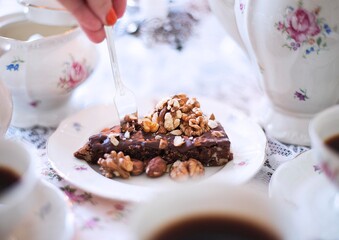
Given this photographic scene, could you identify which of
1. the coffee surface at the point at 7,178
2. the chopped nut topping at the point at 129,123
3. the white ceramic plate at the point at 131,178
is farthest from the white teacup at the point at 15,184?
the chopped nut topping at the point at 129,123

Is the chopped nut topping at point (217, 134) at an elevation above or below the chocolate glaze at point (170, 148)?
above

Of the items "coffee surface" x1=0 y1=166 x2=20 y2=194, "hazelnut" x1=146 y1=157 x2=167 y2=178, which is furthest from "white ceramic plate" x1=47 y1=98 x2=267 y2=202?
"coffee surface" x1=0 y1=166 x2=20 y2=194

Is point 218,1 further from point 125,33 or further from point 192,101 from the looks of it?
point 125,33

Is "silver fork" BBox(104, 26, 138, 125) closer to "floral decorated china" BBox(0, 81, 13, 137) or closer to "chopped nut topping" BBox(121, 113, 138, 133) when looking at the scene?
"chopped nut topping" BBox(121, 113, 138, 133)

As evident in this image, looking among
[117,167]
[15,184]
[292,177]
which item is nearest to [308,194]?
[292,177]

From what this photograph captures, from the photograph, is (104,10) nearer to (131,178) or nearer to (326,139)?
(131,178)

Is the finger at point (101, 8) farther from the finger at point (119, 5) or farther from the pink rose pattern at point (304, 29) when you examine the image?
the pink rose pattern at point (304, 29)

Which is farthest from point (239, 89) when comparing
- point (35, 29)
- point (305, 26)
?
point (35, 29)
